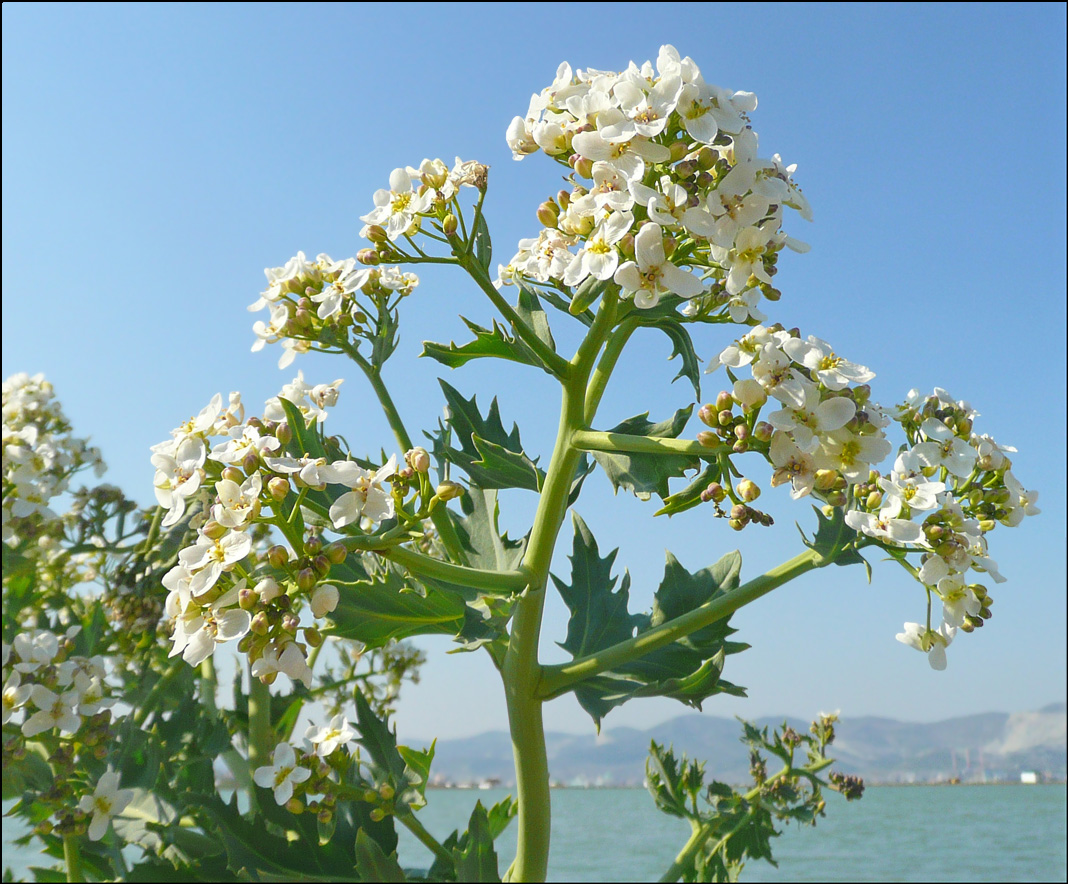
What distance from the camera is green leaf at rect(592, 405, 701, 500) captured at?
1268 mm

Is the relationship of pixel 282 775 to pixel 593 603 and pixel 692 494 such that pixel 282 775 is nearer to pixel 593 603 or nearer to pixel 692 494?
pixel 593 603

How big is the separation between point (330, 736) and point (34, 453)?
187 cm

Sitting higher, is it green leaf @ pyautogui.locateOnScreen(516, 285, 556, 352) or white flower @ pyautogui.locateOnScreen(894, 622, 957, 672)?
green leaf @ pyautogui.locateOnScreen(516, 285, 556, 352)

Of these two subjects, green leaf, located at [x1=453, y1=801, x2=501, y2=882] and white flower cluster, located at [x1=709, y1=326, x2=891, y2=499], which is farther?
green leaf, located at [x1=453, y1=801, x2=501, y2=882]

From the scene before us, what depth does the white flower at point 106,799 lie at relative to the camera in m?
1.74

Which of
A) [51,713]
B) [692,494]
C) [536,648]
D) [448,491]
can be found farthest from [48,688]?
[692,494]

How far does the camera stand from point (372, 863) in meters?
1.29

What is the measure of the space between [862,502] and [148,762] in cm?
Result: 175

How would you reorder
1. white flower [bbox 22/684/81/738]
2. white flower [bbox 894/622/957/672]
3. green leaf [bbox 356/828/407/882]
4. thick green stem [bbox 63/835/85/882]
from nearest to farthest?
white flower [bbox 894/622/957/672], green leaf [bbox 356/828/407/882], white flower [bbox 22/684/81/738], thick green stem [bbox 63/835/85/882]

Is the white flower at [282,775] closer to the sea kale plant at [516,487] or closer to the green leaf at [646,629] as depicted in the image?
the sea kale plant at [516,487]

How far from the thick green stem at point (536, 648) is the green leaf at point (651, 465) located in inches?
3.3

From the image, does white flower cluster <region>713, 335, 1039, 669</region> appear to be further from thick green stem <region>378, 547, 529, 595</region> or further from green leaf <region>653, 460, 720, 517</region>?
thick green stem <region>378, 547, 529, 595</region>

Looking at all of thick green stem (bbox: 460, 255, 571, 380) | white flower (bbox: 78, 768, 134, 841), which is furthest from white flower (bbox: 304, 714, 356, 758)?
thick green stem (bbox: 460, 255, 571, 380)

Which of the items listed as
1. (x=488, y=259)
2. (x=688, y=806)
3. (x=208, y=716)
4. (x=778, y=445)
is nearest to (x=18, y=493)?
(x=208, y=716)
